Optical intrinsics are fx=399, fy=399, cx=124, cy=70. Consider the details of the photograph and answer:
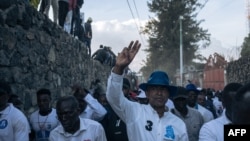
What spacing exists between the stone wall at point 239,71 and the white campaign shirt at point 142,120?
45.4 ft

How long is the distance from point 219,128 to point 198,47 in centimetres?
3819

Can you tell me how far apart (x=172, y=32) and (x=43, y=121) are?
35.8 m

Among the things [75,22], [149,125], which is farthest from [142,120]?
[75,22]

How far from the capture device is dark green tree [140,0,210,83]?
3991 centimetres

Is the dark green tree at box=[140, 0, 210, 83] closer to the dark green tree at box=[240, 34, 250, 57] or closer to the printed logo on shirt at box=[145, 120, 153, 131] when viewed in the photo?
the dark green tree at box=[240, 34, 250, 57]

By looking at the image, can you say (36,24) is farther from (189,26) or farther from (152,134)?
(189,26)

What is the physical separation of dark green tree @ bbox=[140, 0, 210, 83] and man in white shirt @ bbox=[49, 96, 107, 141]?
36308 mm

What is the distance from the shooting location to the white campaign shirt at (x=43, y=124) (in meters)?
4.79

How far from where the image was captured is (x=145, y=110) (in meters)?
3.41

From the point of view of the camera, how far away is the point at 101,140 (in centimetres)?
349

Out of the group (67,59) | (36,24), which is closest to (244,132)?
(36,24)

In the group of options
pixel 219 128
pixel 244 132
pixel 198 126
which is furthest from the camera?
pixel 198 126

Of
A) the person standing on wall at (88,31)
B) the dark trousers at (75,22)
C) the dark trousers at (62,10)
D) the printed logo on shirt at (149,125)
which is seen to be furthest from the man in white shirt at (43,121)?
the person standing on wall at (88,31)

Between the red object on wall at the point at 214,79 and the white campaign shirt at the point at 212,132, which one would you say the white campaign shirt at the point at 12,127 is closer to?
the white campaign shirt at the point at 212,132
